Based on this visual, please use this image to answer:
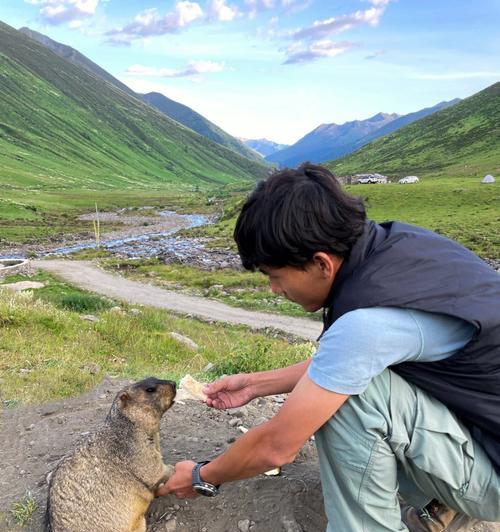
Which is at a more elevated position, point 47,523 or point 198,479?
point 198,479

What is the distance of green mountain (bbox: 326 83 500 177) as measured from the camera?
346 ft

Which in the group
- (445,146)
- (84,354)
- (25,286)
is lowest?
(25,286)

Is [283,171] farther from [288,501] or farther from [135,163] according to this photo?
[135,163]

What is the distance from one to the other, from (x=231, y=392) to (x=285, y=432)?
5.09 feet

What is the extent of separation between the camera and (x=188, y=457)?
5125 millimetres

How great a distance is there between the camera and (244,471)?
9.77 ft

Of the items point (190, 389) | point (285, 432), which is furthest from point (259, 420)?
point (285, 432)

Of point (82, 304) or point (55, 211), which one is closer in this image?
point (82, 304)

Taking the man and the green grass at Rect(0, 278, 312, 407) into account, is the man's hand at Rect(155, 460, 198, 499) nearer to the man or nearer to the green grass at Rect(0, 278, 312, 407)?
the man

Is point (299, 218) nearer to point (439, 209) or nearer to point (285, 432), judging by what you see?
point (285, 432)

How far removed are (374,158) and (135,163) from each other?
89797mm

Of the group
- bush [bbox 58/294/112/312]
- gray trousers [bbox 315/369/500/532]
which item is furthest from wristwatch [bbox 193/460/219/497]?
bush [bbox 58/294/112/312]

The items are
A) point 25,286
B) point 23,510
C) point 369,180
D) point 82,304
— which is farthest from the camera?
point 369,180

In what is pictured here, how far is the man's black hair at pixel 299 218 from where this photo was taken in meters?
2.72
